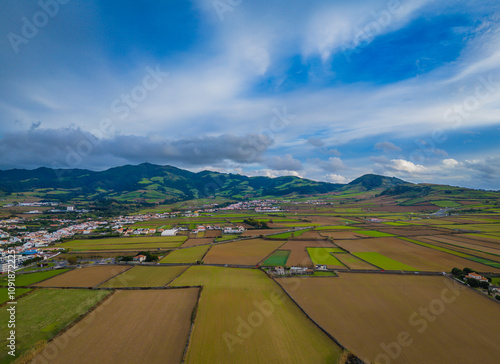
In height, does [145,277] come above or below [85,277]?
above

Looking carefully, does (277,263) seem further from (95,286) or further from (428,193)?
(428,193)

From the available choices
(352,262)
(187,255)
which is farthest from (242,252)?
(352,262)

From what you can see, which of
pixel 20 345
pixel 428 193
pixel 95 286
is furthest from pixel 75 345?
pixel 428 193

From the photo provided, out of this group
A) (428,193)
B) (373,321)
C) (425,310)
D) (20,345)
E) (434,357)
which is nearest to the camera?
(434,357)

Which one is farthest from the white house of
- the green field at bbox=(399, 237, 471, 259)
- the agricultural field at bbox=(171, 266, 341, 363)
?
the green field at bbox=(399, 237, 471, 259)

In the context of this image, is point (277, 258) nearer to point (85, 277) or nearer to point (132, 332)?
point (132, 332)

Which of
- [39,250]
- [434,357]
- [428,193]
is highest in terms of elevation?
[428,193]

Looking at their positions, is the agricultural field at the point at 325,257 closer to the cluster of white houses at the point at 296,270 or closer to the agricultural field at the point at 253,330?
the cluster of white houses at the point at 296,270

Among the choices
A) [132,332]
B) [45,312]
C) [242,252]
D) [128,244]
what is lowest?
[128,244]
